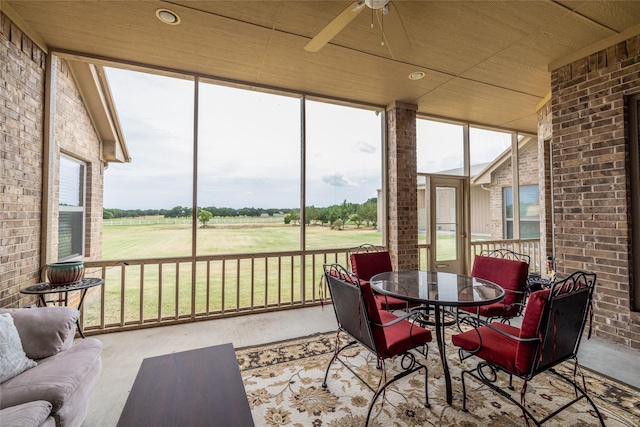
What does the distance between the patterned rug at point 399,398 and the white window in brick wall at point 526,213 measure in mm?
3929

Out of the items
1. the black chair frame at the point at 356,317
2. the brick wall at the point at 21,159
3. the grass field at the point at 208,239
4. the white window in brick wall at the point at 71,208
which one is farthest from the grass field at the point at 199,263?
the black chair frame at the point at 356,317

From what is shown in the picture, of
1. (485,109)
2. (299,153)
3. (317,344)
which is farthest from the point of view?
(485,109)

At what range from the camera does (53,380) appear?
4.81ft

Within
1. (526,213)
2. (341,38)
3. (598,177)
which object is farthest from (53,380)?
(526,213)

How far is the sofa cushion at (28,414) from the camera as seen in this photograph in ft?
3.84

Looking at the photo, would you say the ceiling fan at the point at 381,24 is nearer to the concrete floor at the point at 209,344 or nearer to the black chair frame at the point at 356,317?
the black chair frame at the point at 356,317

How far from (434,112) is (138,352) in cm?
523

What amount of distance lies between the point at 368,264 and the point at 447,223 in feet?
8.13

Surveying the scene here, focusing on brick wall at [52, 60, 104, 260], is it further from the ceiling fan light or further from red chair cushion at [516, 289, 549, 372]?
red chair cushion at [516, 289, 549, 372]

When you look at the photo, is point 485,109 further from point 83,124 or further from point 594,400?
point 83,124

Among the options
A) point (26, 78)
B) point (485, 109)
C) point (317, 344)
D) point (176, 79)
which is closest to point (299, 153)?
point (176, 79)

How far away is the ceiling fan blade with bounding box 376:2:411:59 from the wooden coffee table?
2622 mm

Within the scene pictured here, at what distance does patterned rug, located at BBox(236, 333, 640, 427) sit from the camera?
1.77m

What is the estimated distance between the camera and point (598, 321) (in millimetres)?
2904
